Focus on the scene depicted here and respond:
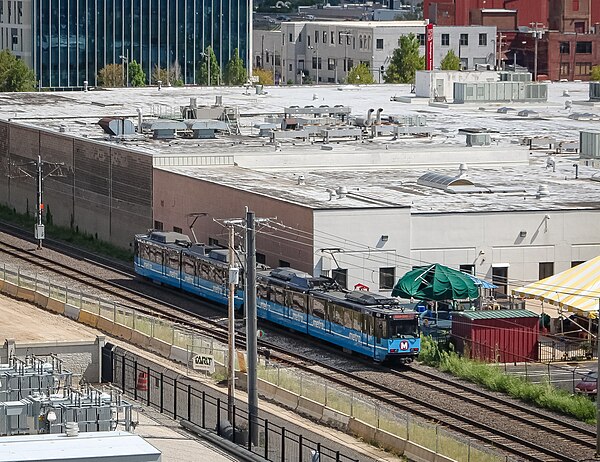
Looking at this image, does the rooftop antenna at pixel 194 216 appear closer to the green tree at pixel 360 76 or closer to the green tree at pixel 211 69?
the green tree at pixel 360 76

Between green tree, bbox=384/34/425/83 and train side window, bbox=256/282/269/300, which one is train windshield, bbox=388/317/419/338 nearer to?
train side window, bbox=256/282/269/300

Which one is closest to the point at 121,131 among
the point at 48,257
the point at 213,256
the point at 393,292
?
the point at 48,257

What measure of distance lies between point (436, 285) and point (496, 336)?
4.43m

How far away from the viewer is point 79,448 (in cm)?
3456

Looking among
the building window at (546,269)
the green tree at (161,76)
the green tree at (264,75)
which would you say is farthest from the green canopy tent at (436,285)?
the green tree at (264,75)

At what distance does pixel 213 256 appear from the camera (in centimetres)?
6831

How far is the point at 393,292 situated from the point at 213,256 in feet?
27.6

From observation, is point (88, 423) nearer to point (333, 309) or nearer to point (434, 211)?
point (333, 309)

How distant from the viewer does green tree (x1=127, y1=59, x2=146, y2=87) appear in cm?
15750

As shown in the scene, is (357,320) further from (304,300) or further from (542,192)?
(542,192)

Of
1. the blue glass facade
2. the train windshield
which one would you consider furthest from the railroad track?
the blue glass facade

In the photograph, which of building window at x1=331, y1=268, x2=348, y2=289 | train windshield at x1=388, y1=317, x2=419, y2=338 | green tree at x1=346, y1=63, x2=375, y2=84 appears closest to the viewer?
train windshield at x1=388, y1=317, x2=419, y2=338

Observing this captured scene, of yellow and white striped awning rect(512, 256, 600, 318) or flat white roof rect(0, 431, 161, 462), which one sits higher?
flat white roof rect(0, 431, 161, 462)

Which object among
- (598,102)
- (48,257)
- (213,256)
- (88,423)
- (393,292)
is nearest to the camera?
(88,423)
